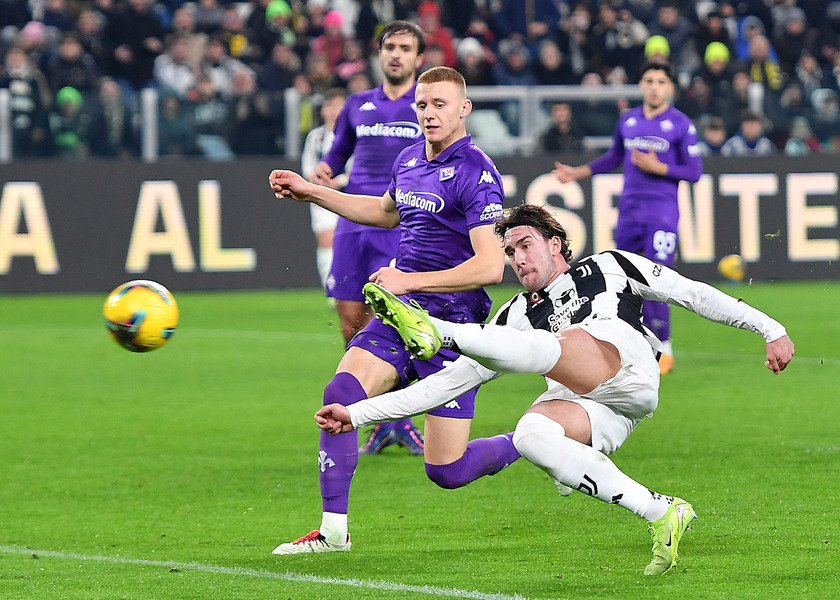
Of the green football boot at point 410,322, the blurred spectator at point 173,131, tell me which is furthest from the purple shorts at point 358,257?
the blurred spectator at point 173,131

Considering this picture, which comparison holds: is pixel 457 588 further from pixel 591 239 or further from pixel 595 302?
pixel 591 239

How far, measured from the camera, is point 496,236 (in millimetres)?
5938

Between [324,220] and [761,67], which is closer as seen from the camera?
[324,220]

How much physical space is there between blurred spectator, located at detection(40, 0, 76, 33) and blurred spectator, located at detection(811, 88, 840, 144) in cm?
1044

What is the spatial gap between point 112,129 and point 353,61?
347 centimetres

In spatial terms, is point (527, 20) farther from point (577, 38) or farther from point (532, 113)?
point (532, 113)

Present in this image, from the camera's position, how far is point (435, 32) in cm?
2052

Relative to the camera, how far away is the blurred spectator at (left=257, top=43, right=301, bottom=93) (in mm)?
20094

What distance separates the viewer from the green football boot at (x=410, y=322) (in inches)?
190

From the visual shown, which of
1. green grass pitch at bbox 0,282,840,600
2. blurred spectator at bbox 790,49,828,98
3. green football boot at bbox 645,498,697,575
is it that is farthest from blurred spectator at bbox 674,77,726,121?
green football boot at bbox 645,498,697,575

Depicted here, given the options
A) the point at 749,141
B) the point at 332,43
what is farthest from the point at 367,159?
the point at 332,43

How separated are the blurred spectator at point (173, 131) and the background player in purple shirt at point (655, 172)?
7.97 meters

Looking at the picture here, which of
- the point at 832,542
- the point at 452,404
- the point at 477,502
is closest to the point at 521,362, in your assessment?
the point at 452,404

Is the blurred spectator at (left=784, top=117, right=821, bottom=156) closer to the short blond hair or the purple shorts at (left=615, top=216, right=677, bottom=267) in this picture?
the purple shorts at (left=615, top=216, right=677, bottom=267)
